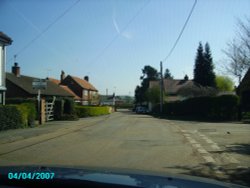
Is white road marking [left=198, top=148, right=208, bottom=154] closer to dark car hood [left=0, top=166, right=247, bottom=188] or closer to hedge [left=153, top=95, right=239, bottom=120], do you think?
dark car hood [left=0, top=166, right=247, bottom=188]

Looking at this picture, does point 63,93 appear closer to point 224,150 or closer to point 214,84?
point 214,84

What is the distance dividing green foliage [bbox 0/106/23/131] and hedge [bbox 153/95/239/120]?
24.0m

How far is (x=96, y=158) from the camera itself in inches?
482

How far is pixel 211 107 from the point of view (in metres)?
45.6

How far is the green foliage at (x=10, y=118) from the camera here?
2359 centimetres

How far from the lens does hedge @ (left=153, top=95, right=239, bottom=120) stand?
43656mm

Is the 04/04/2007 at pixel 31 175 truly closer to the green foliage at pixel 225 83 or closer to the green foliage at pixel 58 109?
the green foliage at pixel 58 109

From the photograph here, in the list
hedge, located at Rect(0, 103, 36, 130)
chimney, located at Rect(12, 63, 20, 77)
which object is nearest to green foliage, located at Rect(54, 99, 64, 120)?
hedge, located at Rect(0, 103, 36, 130)

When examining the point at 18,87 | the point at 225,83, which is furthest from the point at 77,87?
the point at 18,87

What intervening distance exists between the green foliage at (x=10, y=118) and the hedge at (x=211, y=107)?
24.0 meters

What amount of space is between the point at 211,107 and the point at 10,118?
25.9m

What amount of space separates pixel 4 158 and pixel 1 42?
19616 millimetres

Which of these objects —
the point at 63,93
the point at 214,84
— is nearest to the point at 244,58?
the point at 63,93

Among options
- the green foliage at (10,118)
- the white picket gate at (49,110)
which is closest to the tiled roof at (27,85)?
the white picket gate at (49,110)
